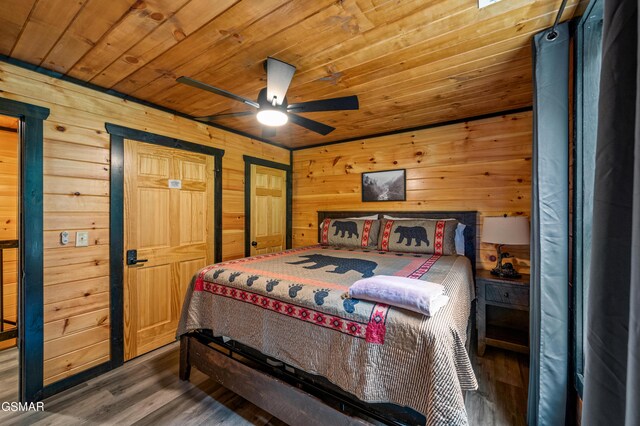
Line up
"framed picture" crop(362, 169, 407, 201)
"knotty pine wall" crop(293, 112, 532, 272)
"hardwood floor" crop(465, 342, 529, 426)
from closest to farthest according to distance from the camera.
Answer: "hardwood floor" crop(465, 342, 529, 426) < "knotty pine wall" crop(293, 112, 532, 272) < "framed picture" crop(362, 169, 407, 201)

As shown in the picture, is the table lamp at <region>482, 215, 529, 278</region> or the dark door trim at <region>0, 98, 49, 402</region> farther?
the table lamp at <region>482, 215, 529, 278</region>

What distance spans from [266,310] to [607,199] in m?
1.60

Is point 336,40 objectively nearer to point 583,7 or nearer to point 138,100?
point 583,7

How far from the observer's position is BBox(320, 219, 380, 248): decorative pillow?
3.17 metres

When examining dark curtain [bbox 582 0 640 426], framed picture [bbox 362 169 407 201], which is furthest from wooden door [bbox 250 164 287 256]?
dark curtain [bbox 582 0 640 426]

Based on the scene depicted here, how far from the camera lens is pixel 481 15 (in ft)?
4.82

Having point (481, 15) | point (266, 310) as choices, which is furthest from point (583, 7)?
point (266, 310)

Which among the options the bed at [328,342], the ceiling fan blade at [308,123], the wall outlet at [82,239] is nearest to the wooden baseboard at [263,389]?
the bed at [328,342]

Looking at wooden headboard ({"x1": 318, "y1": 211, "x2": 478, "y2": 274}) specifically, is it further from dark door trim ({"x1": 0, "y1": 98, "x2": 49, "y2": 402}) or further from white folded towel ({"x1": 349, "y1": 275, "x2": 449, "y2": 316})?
dark door trim ({"x1": 0, "y1": 98, "x2": 49, "y2": 402})

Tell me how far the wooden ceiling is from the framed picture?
1.08 m

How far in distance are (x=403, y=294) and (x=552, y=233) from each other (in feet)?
2.85

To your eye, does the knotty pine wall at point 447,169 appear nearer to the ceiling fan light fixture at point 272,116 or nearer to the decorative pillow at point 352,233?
the decorative pillow at point 352,233

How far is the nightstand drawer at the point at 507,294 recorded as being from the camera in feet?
7.66

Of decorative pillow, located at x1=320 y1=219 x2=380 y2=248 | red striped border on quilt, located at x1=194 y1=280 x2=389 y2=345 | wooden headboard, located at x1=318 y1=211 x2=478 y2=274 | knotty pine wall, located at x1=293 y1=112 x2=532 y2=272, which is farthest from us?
decorative pillow, located at x1=320 y1=219 x2=380 y2=248
